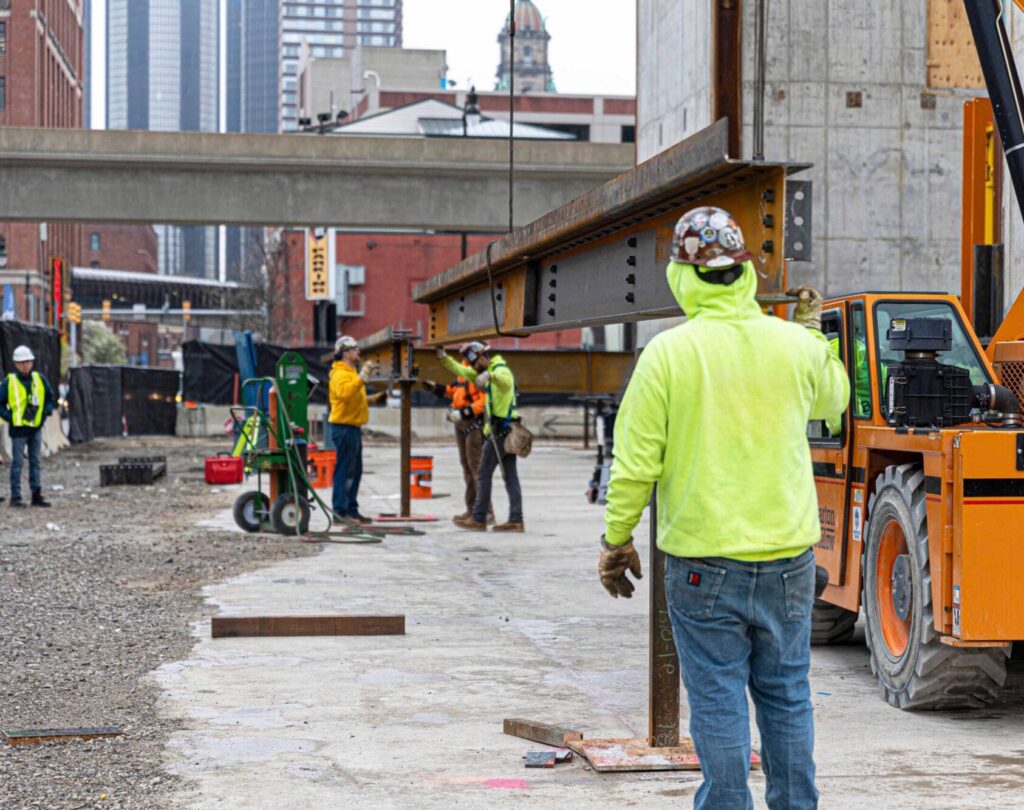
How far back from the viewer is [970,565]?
7301mm

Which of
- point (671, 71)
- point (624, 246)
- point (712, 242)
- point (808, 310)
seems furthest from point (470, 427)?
point (671, 71)

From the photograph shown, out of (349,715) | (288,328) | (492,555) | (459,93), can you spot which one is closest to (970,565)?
(349,715)

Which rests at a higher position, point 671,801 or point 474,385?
point 474,385

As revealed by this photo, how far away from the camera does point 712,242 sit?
4.86m

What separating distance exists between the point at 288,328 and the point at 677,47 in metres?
52.5

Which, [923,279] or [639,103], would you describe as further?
[639,103]

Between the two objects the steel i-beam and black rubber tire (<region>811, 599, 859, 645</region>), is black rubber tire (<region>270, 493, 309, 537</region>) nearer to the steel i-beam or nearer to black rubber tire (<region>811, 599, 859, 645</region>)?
the steel i-beam

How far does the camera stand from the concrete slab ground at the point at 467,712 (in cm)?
630

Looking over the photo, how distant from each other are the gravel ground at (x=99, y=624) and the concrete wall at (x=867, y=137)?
12.2 metres

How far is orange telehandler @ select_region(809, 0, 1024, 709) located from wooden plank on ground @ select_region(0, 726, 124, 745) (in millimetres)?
4076

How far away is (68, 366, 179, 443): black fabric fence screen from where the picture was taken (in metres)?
44.4

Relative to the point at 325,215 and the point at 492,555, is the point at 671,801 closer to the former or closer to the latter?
the point at 492,555

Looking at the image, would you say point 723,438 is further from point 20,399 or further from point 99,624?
point 20,399

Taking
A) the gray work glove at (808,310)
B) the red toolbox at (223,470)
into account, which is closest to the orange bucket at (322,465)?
the red toolbox at (223,470)
